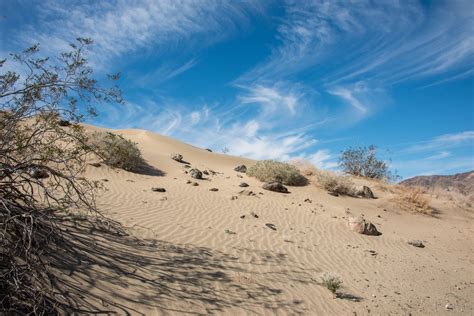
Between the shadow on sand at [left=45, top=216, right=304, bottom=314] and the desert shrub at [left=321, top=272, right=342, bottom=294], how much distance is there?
0.93 meters

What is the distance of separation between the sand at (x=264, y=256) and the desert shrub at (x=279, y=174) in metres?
1.60

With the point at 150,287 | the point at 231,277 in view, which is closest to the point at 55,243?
the point at 150,287

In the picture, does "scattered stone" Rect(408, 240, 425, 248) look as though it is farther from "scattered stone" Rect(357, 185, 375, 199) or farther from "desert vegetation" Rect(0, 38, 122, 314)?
"desert vegetation" Rect(0, 38, 122, 314)

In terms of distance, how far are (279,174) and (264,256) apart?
9.63 metres

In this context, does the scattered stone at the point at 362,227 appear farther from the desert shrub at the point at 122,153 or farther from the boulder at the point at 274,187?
the desert shrub at the point at 122,153

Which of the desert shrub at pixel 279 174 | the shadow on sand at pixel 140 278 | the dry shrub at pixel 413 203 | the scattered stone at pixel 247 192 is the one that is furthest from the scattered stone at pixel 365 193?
the shadow on sand at pixel 140 278

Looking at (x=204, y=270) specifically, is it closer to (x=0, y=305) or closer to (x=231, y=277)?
(x=231, y=277)

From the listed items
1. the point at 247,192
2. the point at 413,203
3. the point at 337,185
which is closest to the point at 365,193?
the point at 337,185

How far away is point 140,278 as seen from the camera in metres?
4.93

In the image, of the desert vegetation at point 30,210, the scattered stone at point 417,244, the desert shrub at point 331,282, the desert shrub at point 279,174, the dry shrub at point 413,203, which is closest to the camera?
the desert vegetation at point 30,210

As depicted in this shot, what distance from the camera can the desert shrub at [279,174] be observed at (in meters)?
16.9

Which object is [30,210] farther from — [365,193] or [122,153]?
[365,193]

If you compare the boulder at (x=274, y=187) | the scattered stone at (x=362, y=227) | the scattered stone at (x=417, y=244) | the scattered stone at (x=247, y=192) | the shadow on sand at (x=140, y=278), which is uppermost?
the boulder at (x=274, y=187)

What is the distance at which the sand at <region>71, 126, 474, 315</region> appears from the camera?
16.2 ft
